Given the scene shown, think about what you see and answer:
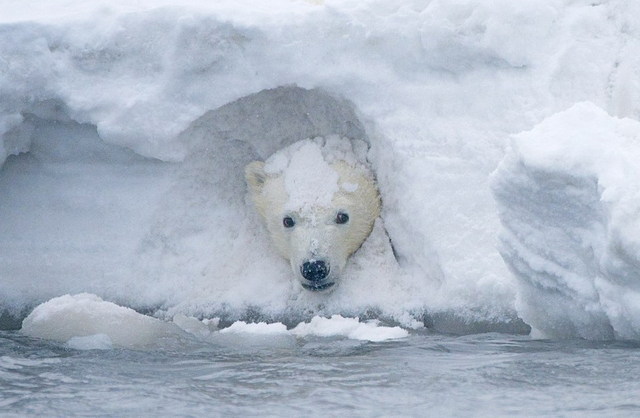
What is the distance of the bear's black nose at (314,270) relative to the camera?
24.1 ft

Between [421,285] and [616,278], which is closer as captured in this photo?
[616,278]

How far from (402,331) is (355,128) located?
4.92ft

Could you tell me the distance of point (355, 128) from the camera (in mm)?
7789

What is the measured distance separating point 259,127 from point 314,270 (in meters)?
1.06

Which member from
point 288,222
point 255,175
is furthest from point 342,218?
point 255,175

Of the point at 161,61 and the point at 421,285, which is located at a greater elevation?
the point at 161,61

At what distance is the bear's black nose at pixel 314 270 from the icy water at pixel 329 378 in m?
Result: 0.61

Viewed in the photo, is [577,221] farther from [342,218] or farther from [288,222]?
[288,222]

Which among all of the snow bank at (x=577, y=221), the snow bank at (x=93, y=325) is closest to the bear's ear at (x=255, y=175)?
the snow bank at (x=93, y=325)

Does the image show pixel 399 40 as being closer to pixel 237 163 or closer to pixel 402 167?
pixel 402 167

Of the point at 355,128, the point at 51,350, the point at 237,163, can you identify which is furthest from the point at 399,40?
the point at 51,350

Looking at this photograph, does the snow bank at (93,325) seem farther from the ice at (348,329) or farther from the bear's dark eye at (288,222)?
the bear's dark eye at (288,222)

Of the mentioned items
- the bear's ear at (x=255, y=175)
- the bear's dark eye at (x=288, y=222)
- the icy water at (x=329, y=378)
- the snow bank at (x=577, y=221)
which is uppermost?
the bear's ear at (x=255, y=175)

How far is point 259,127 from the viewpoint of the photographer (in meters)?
7.84
